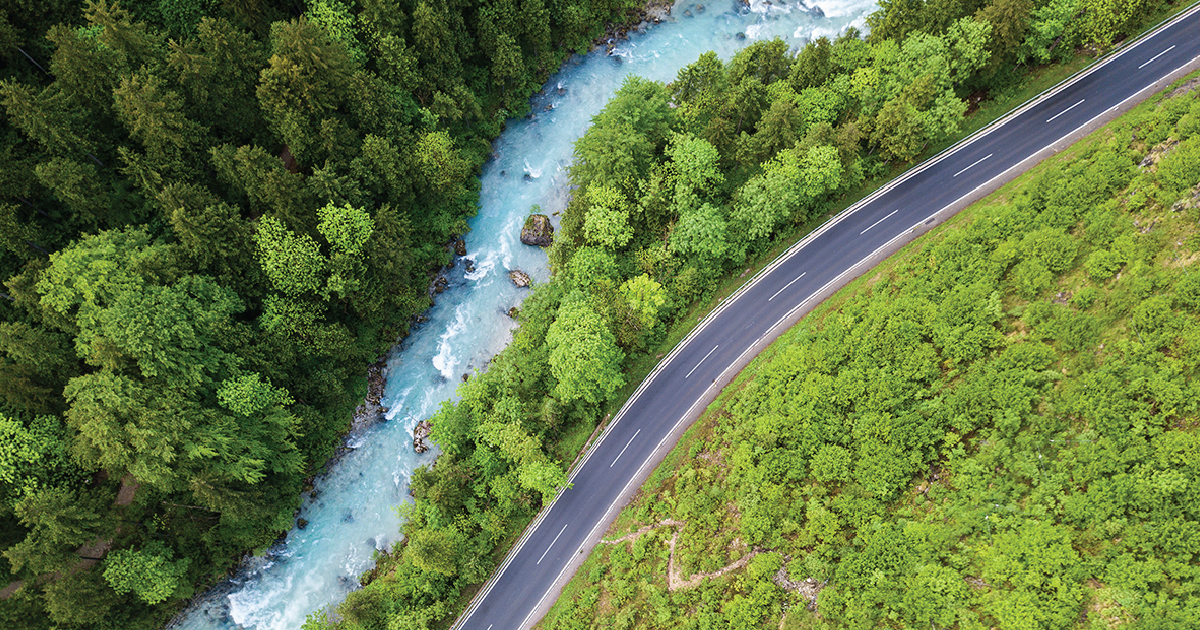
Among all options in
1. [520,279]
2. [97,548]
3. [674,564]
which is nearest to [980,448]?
[674,564]

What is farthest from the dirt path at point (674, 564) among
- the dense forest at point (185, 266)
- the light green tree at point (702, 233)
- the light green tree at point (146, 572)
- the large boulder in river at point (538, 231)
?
the light green tree at point (146, 572)

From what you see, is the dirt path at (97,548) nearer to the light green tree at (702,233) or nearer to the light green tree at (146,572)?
the light green tree at (146,572)

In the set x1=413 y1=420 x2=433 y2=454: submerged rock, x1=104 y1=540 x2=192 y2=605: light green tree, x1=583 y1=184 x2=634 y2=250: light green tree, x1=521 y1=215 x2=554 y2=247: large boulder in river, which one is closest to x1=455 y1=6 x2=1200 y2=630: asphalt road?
x1=583 y1=184 x2=634 y2=250: light green tree

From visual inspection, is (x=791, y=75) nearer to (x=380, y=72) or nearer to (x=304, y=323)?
(x=380, y=72)

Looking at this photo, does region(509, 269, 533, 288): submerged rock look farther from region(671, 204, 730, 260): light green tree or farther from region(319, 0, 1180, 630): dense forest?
region(671, 204, 730, 260): light green tree

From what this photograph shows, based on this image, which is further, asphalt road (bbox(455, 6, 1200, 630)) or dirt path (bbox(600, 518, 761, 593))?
asphalt road (bbox(455, 6, 1200, 630))
